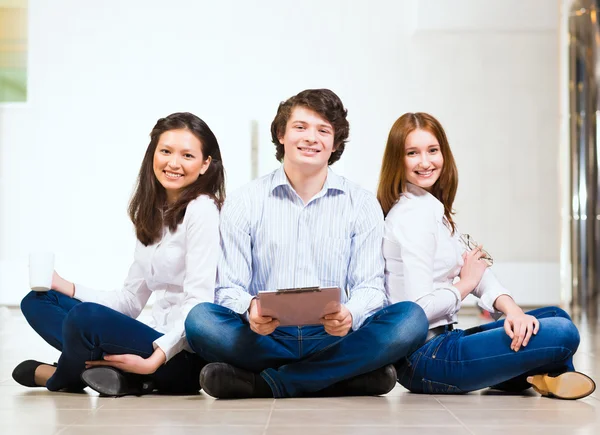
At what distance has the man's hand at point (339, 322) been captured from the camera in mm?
2012

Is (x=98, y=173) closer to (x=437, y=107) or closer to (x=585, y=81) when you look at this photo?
(x=437, y=107)

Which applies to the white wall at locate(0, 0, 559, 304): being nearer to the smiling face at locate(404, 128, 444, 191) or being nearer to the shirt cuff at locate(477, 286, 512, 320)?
the smiling face at locate(404, 128, 444, 191)

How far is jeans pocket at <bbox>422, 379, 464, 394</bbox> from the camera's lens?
229 centimetres

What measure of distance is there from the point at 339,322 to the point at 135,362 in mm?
548

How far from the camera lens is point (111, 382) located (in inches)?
87.1

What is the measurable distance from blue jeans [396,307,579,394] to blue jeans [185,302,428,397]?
90 millimetres

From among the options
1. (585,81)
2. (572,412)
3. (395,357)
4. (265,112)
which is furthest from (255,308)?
(585,81)

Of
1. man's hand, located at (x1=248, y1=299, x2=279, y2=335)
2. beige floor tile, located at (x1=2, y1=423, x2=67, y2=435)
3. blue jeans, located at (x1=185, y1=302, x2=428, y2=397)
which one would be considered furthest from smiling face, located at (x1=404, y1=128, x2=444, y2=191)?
beige floor tile, located at (x1=2, y1=423, x2=67, y2=435)

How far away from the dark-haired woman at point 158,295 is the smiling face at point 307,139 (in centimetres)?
27

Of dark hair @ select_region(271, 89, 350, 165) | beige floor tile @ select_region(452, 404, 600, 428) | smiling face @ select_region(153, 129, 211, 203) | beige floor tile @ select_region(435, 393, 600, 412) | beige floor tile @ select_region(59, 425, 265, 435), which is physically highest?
dark hair @ select_region(271, 89, 350, 165)

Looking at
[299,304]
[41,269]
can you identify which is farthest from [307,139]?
[41,269]

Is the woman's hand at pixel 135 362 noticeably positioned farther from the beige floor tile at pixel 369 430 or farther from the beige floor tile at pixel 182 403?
the beige floor tile at pixel 369 430

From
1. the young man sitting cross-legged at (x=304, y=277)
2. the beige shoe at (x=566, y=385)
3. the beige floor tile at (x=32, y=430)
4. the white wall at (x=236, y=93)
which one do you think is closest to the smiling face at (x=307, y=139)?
the young man sitting cross-legged at (x=304, y=277)

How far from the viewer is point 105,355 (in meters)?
2.20
